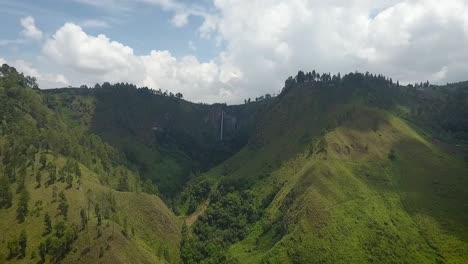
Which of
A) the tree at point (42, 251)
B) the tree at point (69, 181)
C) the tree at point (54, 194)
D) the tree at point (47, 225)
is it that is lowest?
the tree at point (42, 251)

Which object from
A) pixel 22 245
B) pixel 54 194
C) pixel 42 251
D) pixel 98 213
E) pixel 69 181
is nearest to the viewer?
pixel 42 251

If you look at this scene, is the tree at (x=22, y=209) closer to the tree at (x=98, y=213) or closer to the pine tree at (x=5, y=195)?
the pine tree at (x=5, y=195)

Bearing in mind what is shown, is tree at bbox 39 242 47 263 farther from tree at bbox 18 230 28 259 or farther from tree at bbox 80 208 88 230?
tree at bbox 80 208 88 230

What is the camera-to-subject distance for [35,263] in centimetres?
14850

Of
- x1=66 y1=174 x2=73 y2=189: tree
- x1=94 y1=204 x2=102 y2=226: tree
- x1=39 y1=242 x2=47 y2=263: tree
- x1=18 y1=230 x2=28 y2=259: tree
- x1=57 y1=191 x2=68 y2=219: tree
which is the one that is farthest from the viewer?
x1=66 y1=174 x2=73 y2=189: tree

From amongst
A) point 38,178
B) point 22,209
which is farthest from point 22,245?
point 38,178

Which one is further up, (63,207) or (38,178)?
(38,178)

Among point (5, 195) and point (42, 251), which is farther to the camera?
point (5, 195)

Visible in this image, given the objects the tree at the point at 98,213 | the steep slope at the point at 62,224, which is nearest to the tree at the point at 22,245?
the steep slope at the point at 62,224

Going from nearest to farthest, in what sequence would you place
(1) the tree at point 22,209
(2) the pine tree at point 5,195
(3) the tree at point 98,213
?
(3) the tree at point 98,213, (1) the tree at point 22,209, (2) the pine tree at point 5,195

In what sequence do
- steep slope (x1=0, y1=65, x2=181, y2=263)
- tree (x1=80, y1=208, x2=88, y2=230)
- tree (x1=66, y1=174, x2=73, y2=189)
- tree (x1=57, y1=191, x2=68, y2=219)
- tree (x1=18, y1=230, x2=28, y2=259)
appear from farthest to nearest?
tree (x1=66, y1=174, x2=73, y2=189) → tree (x1=57, y1=191, x2=68, y2=219) → tree (x1=80, y1=208, x2=88, y2=230) → steep slope (x1=0, y1=65, x2=181, y2=263) → tree (x1=18, y1=230, x2=28, y2=259)

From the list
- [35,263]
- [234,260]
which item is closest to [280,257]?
[234,260]

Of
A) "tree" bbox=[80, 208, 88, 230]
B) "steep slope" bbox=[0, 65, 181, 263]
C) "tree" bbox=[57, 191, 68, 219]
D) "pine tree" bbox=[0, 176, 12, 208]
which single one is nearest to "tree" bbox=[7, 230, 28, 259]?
"steep slope" bbox=[0, 65, 181, 263]

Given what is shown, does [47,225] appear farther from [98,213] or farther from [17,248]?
[98,213]
